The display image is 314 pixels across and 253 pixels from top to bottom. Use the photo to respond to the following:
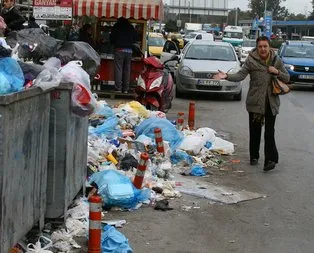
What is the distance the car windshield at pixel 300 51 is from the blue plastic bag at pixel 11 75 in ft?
65.5

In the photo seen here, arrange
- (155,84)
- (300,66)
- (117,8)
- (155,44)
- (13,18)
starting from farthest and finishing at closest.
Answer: (155,44)
(300,66)
(117,8)
(155,84)
(13,18)

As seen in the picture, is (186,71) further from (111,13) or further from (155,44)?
(155,44)

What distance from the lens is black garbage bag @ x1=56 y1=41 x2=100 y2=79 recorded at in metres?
6.41

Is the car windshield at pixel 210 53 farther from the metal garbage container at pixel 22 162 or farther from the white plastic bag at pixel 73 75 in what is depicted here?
the metal garbage container at pixel 22 162

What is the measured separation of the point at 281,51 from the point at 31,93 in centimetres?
2090

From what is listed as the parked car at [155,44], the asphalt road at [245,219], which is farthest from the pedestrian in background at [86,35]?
the parked car at [155,44]

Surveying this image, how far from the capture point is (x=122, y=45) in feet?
51.2

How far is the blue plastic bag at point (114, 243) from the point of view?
17.1 ft

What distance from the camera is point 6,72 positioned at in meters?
4.66

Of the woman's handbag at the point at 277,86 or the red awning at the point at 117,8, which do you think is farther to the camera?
the red awning at the point at 117,8

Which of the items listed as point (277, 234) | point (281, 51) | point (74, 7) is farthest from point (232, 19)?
point (277, 234)

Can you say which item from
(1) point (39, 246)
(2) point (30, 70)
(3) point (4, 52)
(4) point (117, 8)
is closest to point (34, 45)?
(2) point (30, 70)

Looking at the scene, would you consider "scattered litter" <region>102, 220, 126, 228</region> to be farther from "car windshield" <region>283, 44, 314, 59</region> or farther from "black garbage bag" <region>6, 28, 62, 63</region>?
"car windshield" <region>283, 44, 314, 59</region>

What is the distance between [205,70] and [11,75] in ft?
42.5
